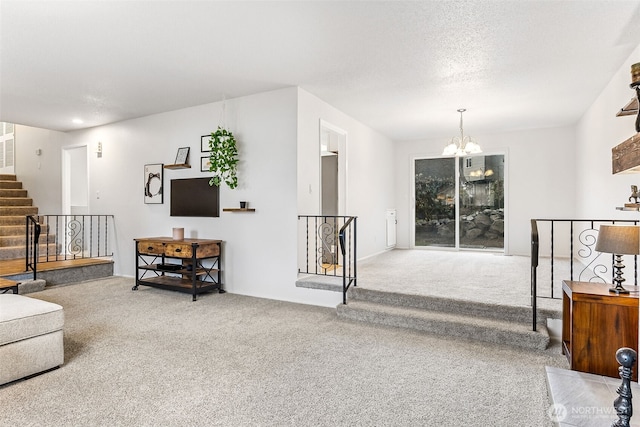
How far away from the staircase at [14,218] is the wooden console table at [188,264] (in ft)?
8.13

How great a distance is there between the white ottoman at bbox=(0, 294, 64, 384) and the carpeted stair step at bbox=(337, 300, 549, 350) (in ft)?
8.58

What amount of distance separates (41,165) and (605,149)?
10.1m

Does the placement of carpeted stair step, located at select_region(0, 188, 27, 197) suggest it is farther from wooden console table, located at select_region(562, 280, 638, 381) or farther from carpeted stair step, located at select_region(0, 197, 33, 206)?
wooden console table, located at select_region(562, 280, 638, 381)

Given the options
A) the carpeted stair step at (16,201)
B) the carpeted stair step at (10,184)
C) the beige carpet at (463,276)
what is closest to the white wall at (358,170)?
the beige carpet at (463,276)

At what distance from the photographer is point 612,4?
2.66m

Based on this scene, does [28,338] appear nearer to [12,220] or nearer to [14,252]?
[14,252]

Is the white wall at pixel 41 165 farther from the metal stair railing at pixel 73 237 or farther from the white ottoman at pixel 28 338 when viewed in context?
the white ottoman at pixel 28 338

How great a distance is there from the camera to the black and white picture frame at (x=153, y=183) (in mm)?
5855

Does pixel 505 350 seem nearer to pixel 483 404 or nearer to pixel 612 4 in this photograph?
pixel 483 404

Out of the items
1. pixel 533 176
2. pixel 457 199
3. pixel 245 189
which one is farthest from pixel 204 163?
pixel 533 176

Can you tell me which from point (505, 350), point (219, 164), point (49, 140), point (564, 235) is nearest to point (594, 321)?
point (505, 350)

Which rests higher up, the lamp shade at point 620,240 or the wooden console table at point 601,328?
the lamp shade at point 620,240

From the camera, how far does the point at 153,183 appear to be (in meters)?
5.94

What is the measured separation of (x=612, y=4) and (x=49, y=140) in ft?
30.2
